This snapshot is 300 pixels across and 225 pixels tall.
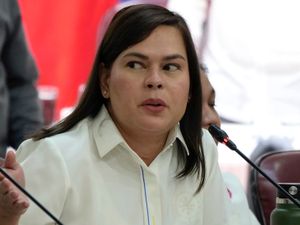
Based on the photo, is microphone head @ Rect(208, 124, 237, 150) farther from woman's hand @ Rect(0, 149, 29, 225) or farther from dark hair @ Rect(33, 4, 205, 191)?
woman's hand @ Rect(0, 149, 29, 225)

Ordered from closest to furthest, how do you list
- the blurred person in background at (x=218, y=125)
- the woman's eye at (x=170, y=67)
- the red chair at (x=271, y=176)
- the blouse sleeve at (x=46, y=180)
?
1. the blouse sleeve at (x=46, y=180)
2. the woman's eye at (x=170, y=67)
3. the blurred person in background at (x=218, y=125)
4. the red chair at (x=271, y=176)

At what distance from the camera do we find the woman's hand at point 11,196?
5.10ft

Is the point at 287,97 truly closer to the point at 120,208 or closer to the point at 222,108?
the point at 222,108

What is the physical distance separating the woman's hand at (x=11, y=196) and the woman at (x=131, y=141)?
9.6 inches

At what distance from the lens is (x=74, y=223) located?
1.98m

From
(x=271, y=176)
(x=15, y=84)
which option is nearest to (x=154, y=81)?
(x=271, y=176)

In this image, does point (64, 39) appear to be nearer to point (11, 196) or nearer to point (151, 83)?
point (151, 83)

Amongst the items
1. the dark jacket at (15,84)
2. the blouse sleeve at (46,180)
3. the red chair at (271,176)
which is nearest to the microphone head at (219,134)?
the blouse sleeve at (46,180)

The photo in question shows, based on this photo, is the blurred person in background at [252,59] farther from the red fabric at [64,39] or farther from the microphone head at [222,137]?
the microphone head at [222,137]

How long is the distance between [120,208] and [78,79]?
72.6 inches

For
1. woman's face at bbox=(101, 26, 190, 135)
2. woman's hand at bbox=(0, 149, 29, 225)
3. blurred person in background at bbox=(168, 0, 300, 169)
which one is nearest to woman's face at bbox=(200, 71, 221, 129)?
woman's face at bbox=(101, 26, 190, 135)

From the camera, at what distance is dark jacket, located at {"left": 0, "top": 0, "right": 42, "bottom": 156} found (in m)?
2.89

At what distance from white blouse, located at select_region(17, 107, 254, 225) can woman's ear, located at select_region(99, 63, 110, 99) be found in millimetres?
55

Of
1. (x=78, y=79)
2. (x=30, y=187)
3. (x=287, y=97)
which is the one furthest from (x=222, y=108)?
(x=30, y=187)
